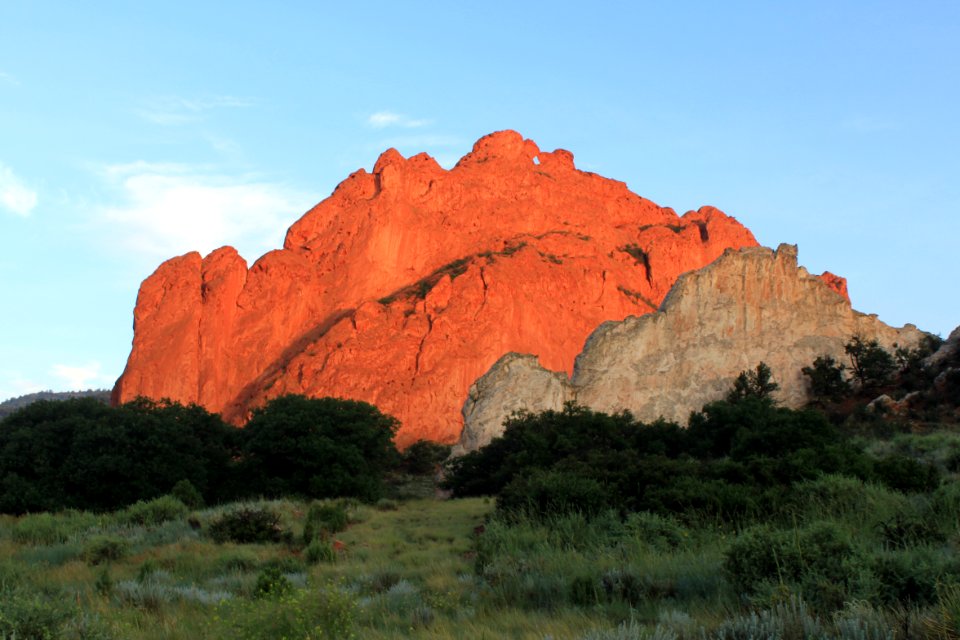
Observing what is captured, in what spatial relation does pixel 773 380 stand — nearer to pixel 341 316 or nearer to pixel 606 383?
pixel 606 383

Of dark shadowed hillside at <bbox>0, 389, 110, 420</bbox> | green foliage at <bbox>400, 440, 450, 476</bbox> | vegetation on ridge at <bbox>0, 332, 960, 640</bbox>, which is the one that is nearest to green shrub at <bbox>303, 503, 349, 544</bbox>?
vegetation on ridge at <bbox>0, 332, 960, 640</bbox>

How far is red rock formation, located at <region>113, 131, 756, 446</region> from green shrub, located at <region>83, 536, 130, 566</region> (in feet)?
169

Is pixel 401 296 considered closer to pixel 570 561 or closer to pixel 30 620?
pixel 570 561

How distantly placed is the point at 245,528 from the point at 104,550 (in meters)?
3.92

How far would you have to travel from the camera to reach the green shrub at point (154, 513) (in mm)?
21469

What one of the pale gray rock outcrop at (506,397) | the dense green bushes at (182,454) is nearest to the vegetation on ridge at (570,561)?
the dense green bushes at (182,454)

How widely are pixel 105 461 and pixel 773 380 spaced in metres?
36.7

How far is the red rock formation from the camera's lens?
Result: 71.2 meters

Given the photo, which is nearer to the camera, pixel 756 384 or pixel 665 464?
pixel 665 464

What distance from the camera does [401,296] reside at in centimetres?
7825

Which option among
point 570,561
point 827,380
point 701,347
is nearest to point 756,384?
point 827,380

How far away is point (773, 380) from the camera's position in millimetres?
48000

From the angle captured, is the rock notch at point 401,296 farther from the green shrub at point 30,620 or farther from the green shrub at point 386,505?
the green shrub at point 30,620

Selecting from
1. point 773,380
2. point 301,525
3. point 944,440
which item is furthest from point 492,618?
point 773,380
